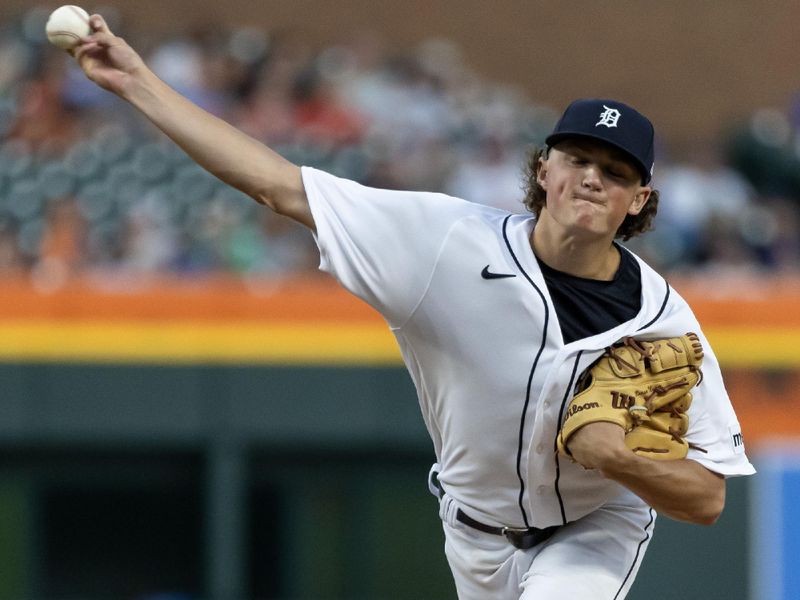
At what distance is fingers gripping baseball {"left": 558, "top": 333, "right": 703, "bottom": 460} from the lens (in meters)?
3.49

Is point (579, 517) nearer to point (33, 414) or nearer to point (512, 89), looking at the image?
point (33, 414)

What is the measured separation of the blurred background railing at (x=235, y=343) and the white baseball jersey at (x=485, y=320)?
4111 millimetres

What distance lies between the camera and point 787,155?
36.2 feet

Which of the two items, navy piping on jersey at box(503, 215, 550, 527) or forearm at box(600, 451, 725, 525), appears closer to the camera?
forearm at box(600, 451, 725, 525)

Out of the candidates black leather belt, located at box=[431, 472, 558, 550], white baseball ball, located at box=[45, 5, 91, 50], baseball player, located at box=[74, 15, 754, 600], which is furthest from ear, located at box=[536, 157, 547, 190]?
white baseball ball, located at box=[45, 5, 91, 50]

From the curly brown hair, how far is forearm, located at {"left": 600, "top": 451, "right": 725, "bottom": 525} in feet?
2.15

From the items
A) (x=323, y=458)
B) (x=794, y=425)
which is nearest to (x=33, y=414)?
(x=323, y=458)

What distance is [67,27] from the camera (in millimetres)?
3518

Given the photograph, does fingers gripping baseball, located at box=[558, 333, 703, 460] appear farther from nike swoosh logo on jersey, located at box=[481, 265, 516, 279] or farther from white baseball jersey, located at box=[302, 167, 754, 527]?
nike swoosh logo on jersey, located at box=[481, 265, 516, 279]

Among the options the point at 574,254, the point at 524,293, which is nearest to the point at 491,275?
the point at 524,293

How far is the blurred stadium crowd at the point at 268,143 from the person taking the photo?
863cm

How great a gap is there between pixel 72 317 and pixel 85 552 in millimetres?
1558

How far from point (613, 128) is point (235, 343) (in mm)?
5299

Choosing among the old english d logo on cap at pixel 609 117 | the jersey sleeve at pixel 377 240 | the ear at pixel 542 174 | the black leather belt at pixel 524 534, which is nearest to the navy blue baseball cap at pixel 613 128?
the old english d logo on cap at pixel 609 117
